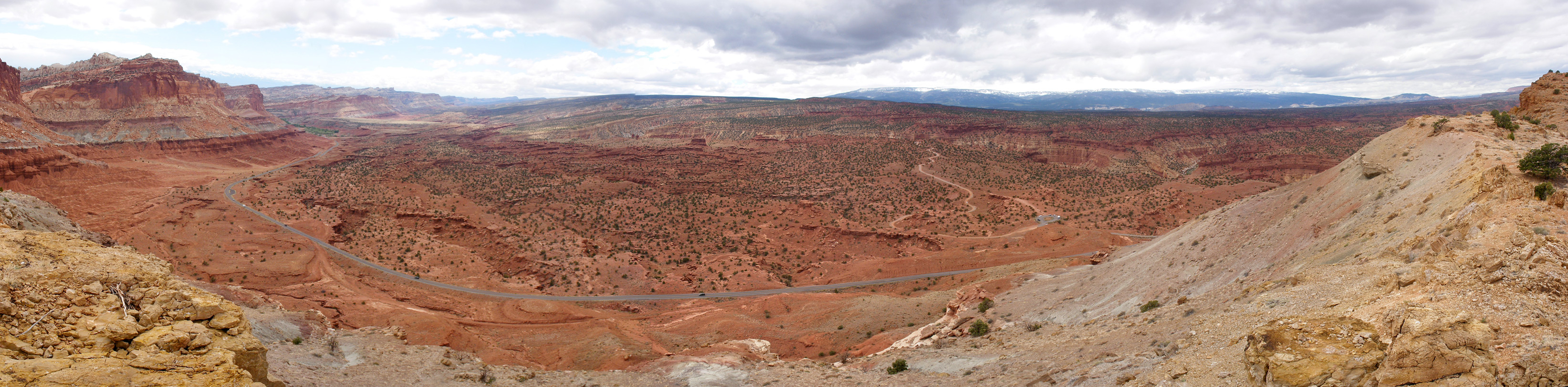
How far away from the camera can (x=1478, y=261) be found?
28.5 ft

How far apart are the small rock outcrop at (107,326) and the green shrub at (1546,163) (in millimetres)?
25696

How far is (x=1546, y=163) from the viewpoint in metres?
12.9

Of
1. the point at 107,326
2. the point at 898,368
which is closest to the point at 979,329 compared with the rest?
the point at 898,368

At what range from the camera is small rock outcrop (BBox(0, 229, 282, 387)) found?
23.7 feet

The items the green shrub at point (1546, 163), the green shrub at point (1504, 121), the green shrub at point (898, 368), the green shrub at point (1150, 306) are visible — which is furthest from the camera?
the green shrub at point (1504, 121)

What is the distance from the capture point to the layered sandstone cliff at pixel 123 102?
68.6m

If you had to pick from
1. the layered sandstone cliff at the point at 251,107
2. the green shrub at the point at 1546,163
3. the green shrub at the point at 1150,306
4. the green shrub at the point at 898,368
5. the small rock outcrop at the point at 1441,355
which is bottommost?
the green shrub at the point at 898,368

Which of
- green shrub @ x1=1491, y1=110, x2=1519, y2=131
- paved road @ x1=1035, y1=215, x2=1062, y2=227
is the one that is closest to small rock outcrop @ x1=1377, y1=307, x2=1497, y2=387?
green shrub @ x1=1491, y1=110, x2=1519, y2=131

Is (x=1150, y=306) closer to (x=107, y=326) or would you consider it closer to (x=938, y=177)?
(x=107, y=326)

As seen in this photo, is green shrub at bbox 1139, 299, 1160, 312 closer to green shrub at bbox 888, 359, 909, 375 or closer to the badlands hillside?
the badlands hillside

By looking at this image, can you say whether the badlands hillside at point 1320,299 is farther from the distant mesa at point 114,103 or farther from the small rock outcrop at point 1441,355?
the distant mesa at point 114,103

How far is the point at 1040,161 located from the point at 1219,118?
45618 millimetres

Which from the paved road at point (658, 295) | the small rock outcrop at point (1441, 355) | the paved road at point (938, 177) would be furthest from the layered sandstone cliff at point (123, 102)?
the small rock outcrop at point (1441, 355)

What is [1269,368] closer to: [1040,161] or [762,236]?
[762,236]
